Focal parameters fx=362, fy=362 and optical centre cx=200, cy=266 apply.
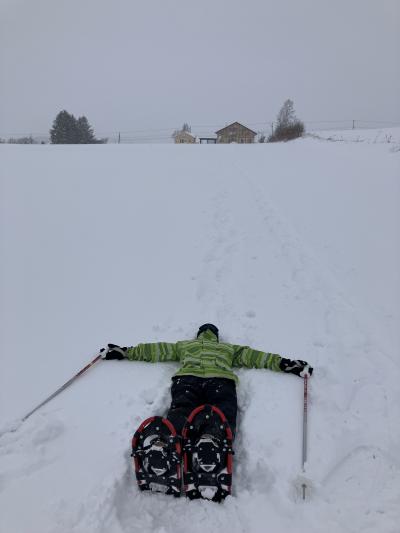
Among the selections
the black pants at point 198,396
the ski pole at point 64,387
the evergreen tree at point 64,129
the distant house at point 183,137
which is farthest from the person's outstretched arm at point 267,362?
the distant house at point 183,137

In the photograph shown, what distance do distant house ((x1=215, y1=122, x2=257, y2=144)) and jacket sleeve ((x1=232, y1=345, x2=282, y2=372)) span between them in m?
45.5

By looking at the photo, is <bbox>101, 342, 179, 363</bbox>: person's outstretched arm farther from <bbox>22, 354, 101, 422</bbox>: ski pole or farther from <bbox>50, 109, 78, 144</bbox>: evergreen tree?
<bbox>50, 109, 78, 144</bbox>: evergreen tree

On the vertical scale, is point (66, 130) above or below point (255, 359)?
above

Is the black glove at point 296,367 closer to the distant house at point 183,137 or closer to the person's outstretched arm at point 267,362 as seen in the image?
the person's outstretched arm at point 267,362

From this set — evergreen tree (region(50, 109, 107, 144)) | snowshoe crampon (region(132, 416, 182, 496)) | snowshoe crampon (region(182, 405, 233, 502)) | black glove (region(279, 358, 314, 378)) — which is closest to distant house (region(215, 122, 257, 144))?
evergreen tree (region(50, 109, 107, 144))

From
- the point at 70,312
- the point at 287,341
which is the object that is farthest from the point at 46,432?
the point at 287,341

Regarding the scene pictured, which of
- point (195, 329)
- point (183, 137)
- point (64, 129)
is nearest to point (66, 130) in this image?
point (64, 129)

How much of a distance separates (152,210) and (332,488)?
7.17 metres

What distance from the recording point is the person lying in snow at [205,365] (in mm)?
3141

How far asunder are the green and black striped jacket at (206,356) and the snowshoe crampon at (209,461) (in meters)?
0.72

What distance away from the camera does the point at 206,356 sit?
11.8 ft

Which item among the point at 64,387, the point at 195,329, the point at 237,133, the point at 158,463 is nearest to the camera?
the point at 158,463

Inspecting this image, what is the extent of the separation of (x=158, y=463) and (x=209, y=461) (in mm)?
359

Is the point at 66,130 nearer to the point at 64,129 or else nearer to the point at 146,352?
the point at 64,129
